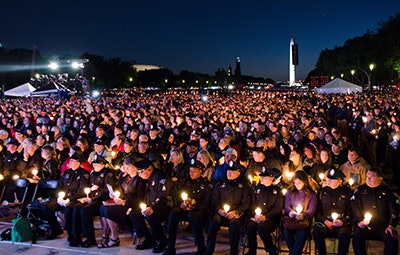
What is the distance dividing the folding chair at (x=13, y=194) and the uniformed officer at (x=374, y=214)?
20.0 ft

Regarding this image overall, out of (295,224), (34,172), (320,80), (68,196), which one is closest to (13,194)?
(34,172)

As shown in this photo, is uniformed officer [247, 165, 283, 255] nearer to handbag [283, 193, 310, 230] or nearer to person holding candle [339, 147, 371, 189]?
handbag [283, 193, 310, 230]

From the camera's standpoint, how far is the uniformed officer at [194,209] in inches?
271

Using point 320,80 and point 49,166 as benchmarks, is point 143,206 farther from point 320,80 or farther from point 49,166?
point 320,80

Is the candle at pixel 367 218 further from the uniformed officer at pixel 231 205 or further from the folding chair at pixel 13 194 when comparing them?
the folding chair at pixel 13 194

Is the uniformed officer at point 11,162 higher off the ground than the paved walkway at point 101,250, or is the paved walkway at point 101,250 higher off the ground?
the uniformed officer at point 11,162

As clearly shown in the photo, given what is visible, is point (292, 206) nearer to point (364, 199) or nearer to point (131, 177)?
point (364, 199)

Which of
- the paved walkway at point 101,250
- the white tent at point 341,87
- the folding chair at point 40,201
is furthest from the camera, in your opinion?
the white tent at point 341,87

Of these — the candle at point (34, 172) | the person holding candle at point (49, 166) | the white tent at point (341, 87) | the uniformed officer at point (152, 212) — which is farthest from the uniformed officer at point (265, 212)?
the white tent at point (341, 87)

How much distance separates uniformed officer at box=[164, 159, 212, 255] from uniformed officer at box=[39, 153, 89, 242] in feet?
6.11

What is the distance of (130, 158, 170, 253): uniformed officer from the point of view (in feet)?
23.3

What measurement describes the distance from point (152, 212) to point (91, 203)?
1222 mm

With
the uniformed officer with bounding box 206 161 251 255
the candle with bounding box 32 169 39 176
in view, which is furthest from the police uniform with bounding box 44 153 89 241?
the uniformed officer with bounding box 206 161 251 255

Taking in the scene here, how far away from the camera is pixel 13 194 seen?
914 cm
